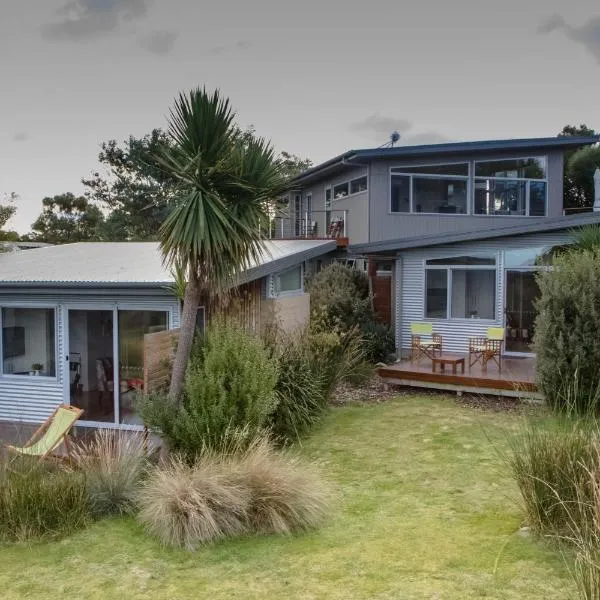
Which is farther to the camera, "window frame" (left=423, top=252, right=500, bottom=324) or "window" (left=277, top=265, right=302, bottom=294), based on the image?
"window frame" (left=423, top=252, right=500, bottom=324)

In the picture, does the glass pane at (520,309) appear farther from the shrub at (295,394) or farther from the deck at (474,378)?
the shrub at (295,394)

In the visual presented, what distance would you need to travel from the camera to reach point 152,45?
16703mm

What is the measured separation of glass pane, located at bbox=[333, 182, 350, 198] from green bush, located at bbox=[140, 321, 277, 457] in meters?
13.8

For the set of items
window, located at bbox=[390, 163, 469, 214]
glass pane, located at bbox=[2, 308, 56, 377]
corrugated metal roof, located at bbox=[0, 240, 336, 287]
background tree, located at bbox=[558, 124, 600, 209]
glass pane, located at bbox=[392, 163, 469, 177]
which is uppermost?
background tree, located at bbox=[558, 124, 600, 209]

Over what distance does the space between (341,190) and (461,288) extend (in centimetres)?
799

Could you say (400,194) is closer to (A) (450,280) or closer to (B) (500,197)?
(B) (500,197)

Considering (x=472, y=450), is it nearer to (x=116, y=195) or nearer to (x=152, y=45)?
(x=152, y=45)

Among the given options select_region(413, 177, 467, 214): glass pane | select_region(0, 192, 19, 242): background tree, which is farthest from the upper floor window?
select_region(0, 192, 19, 242): background tree

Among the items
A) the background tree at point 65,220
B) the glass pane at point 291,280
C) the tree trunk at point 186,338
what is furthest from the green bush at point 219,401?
the background tree at point 65,220

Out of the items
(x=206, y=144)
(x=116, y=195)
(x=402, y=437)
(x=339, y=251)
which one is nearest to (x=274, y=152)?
(x=206, y=144)

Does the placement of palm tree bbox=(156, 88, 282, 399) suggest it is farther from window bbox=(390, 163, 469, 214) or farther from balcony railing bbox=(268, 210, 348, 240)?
window bbox=(390, 163, 469, 214)

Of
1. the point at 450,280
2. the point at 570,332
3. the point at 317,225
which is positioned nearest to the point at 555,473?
the point at 570,332

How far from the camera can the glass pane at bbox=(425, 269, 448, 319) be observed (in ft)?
50.8

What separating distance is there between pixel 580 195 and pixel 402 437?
2801cm
